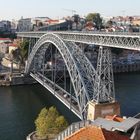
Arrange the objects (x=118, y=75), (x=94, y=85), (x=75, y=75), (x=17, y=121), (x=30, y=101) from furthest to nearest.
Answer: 1. (x=118, y=75)
2. (x=30, y=101)
3. (x=17, y=121)
4. (x=75, y=75)
5. (x=94, y=85)

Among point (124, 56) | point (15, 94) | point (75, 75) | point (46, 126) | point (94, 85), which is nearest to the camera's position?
point (46, 126)

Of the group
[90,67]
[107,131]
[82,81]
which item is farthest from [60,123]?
[107,131]

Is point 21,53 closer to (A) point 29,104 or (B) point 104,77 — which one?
(A) point 29,104

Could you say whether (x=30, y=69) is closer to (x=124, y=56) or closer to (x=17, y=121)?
(x=17, y=121)

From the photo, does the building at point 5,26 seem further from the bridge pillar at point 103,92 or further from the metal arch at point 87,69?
the bridge pillar at point 103,92

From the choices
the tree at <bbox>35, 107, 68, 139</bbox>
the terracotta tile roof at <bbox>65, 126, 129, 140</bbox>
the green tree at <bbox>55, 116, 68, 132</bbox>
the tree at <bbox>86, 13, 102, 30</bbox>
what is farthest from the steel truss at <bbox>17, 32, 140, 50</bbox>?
the tree at <bbox>86, 13, 102, 30</bbox>

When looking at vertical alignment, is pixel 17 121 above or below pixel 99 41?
below

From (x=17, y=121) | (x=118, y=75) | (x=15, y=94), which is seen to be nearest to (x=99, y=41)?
(x=17, y=121)
